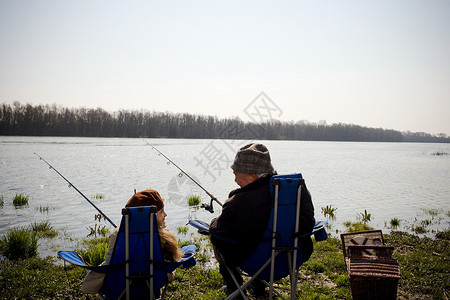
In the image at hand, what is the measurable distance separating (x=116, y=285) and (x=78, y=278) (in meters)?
1.93

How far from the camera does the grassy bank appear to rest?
13.3ft

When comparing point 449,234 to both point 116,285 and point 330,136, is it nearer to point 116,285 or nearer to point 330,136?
point 116,285

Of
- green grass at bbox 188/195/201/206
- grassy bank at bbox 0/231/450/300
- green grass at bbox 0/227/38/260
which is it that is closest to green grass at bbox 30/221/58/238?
green grass at bbox 0/227/38/260

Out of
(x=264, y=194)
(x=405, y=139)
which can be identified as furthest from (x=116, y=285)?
(x=405, y=139)

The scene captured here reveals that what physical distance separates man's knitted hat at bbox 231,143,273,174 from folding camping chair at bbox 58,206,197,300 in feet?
3.71

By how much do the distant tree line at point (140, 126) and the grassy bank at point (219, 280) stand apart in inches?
2462

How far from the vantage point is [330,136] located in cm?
13950

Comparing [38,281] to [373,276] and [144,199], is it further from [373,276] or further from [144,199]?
[373,276]

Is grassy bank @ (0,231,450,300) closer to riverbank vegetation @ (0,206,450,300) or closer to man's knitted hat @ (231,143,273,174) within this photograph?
riverbank vegetation @ (0,206,450,300)

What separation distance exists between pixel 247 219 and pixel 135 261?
116cm

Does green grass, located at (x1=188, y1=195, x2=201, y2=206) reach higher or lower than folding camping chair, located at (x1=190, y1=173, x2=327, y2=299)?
lower

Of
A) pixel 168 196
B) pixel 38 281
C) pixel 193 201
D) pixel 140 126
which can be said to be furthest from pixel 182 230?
pixel 140 126

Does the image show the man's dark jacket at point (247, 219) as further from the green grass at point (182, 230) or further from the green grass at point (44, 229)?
the green grass at point (44, 229)

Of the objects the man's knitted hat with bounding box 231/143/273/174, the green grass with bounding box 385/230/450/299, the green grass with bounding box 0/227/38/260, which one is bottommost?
the green grass with bounding box 0/227/38/260
